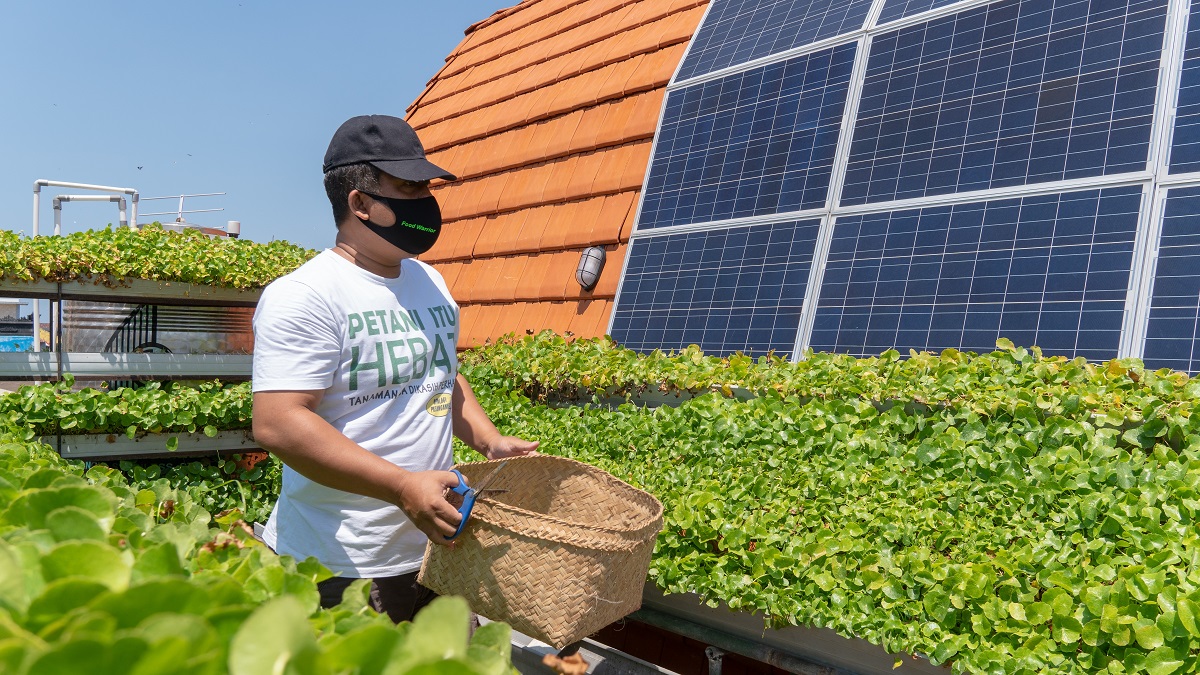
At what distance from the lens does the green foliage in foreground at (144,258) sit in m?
5.68

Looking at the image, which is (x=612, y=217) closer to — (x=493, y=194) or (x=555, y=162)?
(x=555, y=162)

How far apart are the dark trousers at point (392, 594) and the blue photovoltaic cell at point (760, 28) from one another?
14.4 ft

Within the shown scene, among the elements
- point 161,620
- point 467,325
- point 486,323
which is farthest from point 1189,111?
point 467,325

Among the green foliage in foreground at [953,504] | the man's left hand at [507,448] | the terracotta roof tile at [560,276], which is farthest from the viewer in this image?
the terracotta roof tile at [560,276]

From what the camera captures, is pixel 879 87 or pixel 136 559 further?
pixel 879 87

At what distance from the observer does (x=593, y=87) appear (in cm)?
762

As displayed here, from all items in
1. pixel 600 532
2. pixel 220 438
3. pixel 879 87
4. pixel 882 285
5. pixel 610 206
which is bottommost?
pixel 220 438

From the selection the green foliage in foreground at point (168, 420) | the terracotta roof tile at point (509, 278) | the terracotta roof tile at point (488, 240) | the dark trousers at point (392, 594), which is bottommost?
the green foliage in foreground at point (168, 420)

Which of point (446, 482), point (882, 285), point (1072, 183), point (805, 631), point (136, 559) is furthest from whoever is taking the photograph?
point (882, 285)

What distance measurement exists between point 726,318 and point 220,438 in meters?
3.62

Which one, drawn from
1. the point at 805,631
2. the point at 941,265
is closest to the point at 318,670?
the point at 805,631

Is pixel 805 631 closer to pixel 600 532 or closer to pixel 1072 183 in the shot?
pixel 600 532

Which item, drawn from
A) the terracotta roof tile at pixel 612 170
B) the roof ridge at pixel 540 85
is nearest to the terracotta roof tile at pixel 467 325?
the terracotta roof tile at pixel 612 170

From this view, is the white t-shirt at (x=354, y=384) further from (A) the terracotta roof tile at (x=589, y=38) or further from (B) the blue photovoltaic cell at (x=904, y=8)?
(A) the terracotta roof tile at (x=589, y=38)
